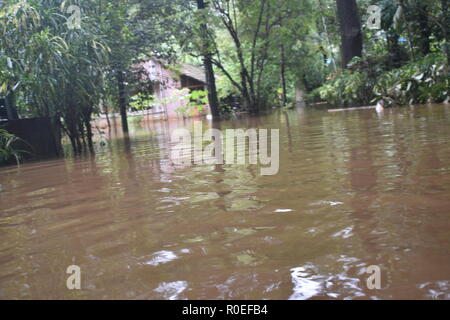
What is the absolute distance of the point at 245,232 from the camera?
2.54 metres

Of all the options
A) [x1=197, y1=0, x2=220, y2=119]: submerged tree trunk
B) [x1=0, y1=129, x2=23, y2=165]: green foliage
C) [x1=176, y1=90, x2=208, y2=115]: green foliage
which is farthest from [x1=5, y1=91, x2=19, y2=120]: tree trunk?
[x1=176, y1=90, x2=208, y2=115]: green foliage

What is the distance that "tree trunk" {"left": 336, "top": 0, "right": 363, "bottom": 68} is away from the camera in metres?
16.8

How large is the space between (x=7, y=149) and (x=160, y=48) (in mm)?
10533

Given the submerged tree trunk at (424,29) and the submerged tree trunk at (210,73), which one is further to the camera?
the submerged tree trunk at (210,73)

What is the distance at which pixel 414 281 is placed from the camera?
1.76m

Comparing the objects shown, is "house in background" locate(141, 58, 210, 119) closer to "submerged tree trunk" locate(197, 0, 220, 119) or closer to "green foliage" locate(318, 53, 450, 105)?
"submerged tree trunk" locate(197, 0, 220, 119)

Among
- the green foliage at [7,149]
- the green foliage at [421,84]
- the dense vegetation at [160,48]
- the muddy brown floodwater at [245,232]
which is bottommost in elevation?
the muddy brown floodwater at [245,232]

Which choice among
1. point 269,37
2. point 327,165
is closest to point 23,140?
point 327,165

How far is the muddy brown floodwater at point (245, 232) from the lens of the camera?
1.88 m

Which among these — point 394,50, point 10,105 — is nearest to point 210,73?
point 394,50

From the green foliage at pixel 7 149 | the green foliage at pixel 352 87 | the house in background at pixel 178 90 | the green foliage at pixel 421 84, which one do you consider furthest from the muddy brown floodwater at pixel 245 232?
the house in background at pixel 178 90

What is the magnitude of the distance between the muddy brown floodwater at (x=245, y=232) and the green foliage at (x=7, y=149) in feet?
10.5

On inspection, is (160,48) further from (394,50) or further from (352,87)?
(394,50)

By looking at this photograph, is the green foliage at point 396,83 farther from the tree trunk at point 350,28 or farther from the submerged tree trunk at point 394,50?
the submerged tree trunk at point 394,50
